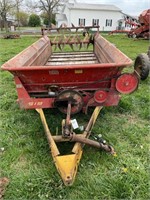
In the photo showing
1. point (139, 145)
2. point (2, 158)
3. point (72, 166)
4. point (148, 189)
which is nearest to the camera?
point (72, 166)

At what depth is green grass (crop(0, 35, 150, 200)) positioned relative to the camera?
2.02 meters

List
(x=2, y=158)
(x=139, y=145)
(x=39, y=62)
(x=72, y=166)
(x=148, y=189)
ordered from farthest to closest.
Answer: (x=39, y=62) < (x=139, y=145) < (x=2, y=158) < (x=148, y=189) < (x=72, y=166)

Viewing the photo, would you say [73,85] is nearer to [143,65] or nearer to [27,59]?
[27,59]

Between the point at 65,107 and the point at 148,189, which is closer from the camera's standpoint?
the point at 148,189

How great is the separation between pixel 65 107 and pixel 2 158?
87cm

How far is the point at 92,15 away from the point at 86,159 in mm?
29039

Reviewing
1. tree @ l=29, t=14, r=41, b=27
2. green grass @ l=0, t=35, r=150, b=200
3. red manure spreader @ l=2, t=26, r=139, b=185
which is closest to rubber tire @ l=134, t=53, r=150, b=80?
green grass @ l=0, t=35, r=150, b=200

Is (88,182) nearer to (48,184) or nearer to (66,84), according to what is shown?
(48,184)

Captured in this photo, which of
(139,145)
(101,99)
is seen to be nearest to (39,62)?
(101,99)

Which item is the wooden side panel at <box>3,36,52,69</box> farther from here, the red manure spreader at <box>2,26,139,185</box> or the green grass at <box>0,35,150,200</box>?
the green grass at <box>0,35,150,200</box>

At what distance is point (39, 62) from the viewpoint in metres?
4.02

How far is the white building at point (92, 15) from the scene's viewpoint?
28.6 metres

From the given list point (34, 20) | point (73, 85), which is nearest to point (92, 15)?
point (34, 20)

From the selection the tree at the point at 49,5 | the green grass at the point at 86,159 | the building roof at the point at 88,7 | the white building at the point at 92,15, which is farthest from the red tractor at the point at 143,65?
the building roof at the point at 88,7
